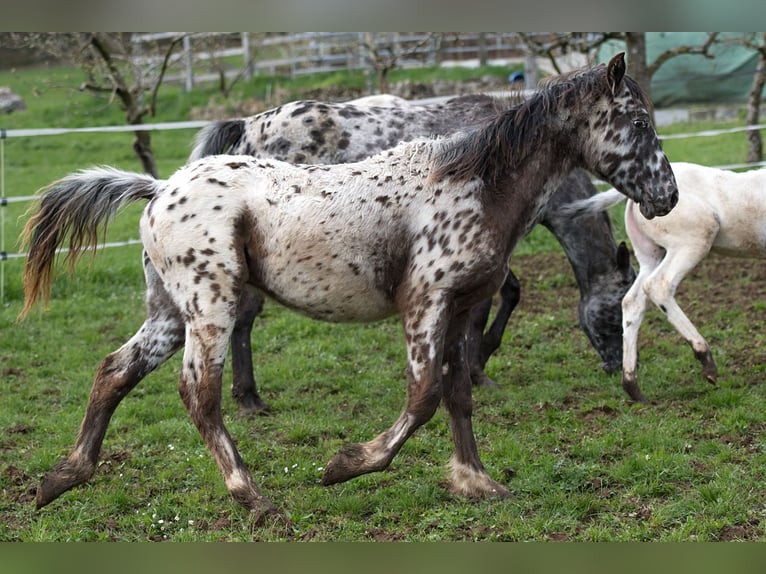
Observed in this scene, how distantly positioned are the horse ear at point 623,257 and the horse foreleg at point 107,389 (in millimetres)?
3633

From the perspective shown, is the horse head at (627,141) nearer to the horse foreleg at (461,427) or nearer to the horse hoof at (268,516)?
the horse foreleg at (461,427)

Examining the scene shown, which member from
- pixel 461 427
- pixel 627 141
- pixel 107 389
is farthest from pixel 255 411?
pixel 627 141

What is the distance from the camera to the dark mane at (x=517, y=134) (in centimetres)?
479

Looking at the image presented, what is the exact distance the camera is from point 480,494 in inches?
191

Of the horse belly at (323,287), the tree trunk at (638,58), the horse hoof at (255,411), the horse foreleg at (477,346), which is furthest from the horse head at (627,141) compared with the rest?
the tree trunk at (638,58)

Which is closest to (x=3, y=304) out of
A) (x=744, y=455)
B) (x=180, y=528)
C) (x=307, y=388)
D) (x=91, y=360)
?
(x=91, y=360)

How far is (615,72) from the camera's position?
4.64 metres

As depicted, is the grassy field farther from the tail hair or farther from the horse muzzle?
the horse muzzle

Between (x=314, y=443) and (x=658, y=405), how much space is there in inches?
94.8

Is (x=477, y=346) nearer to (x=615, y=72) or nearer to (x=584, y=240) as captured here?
(x=584, y=240)

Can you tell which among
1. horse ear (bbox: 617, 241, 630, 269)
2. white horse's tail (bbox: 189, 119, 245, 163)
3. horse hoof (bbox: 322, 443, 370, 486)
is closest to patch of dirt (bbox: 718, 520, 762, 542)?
horse hoof (bbox: 322, 443, 370, 486)

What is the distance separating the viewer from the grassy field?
4.56m

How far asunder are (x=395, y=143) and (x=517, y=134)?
6.70 ft

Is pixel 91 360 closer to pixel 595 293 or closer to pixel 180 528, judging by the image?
pixel 180 528
